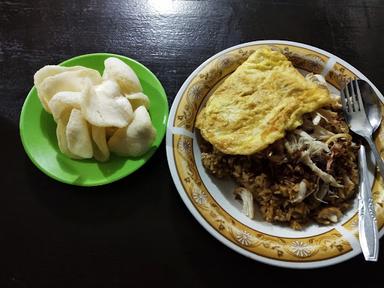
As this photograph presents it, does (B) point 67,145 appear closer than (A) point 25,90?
Yes

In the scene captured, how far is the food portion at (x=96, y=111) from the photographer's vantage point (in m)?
1.52

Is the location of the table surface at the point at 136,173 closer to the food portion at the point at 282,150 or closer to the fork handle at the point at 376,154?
the food portion at the point at 282,150

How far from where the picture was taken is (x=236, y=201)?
5.11 feet

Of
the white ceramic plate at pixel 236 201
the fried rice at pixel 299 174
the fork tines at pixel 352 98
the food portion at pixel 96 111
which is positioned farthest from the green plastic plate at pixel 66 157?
the fork tines at pixel 352 98

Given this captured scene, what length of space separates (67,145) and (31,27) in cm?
100

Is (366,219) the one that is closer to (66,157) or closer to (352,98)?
(352,98)

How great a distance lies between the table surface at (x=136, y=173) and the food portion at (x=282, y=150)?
0.80 feet

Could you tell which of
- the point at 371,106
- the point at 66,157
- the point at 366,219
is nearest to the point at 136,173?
the point at 66,157

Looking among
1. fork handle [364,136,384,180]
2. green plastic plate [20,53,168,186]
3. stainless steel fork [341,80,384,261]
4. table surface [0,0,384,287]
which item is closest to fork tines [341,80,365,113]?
stainless steel fork [341,80,384,261]

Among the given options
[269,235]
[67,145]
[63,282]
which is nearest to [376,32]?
[269,235]

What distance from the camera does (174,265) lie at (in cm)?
149

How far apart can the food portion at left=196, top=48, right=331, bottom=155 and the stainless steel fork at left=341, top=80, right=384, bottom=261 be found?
0.54 ft

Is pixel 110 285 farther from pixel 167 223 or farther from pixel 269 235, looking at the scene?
pixel 269 235

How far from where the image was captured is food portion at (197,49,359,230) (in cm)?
149
